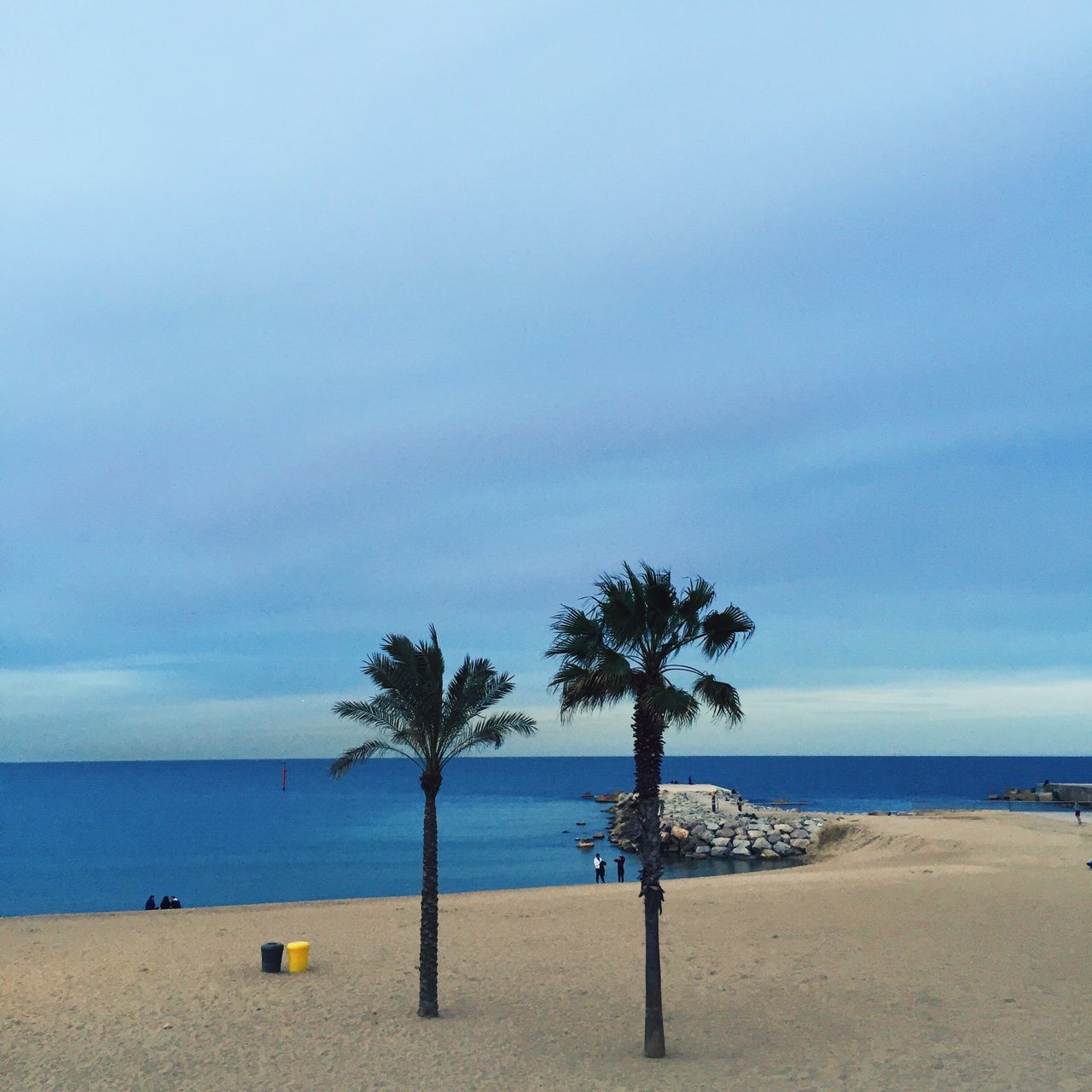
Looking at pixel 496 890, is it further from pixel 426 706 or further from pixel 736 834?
pixel 426 706

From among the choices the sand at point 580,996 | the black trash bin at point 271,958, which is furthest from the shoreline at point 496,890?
the black trash bin at point 271,958

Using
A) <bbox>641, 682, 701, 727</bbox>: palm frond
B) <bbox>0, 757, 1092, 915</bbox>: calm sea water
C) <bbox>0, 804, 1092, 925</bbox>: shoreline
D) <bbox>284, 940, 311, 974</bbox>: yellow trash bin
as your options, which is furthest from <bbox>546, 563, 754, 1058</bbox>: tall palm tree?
<bbox>0, 757, 1092, 915</bbox>: calm sea water

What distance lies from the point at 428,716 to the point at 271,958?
9617 mm

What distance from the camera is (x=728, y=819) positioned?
7169cm

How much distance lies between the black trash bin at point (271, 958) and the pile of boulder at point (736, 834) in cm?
3593

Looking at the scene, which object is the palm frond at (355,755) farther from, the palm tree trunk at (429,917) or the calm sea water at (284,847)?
the calm sea water at (284,847)

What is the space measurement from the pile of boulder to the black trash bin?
35928mm

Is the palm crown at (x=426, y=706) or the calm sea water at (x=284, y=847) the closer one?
the palm crown at (x=426, y=706)

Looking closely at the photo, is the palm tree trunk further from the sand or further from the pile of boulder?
the pile of boulder

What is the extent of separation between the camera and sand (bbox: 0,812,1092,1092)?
52.9ft

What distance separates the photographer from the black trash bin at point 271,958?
939 inches

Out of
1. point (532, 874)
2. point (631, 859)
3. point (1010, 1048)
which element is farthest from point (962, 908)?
point (631, 859)

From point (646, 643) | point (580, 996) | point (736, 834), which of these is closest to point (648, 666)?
point (646, 643)

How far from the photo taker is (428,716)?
1911 cm
